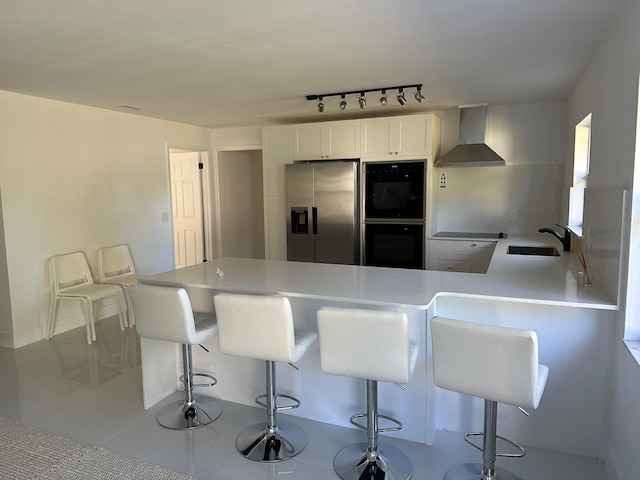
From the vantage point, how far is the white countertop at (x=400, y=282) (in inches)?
84.4

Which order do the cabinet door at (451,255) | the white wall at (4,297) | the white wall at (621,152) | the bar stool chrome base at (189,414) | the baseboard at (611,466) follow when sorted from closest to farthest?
1. the white wall at (621,152)
2. the baseboard at (611,466)
3. the bar stool chrome base at (189,414)
4. the white wall at (4,297)
5. the cabinet door at (451,255)

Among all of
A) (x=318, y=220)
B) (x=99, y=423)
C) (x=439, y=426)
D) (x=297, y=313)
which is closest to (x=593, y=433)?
(x=439, y=426)

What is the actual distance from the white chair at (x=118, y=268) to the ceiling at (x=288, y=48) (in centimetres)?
152

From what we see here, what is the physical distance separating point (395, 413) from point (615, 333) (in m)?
1.18

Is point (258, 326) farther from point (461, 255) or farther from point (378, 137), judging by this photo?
point (378, 137)

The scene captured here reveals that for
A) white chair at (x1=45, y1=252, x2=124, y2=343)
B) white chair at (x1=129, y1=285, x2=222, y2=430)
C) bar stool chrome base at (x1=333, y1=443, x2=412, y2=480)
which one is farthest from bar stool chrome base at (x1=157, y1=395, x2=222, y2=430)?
white chair at (x1=45, y1=252, x2=124, y2=343)

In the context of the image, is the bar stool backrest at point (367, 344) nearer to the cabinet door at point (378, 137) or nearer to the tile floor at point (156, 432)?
the tile floor at point (156, 432)

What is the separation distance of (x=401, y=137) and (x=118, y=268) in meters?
3.32

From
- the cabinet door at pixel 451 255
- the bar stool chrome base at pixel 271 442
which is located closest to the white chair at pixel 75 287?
the bar stool chrome base at pixel 271 442

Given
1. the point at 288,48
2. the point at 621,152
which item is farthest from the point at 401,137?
the point at 621,152

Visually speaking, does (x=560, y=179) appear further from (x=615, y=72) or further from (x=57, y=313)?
(x=57, y=313)

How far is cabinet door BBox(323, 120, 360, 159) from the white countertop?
6.81 ft

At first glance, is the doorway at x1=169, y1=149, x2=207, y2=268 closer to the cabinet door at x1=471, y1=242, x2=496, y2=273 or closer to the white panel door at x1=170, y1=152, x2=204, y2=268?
the white panel door at x1=170, y1=152, x2=204, y2=268

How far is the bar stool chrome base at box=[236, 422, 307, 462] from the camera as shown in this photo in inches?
91.0
